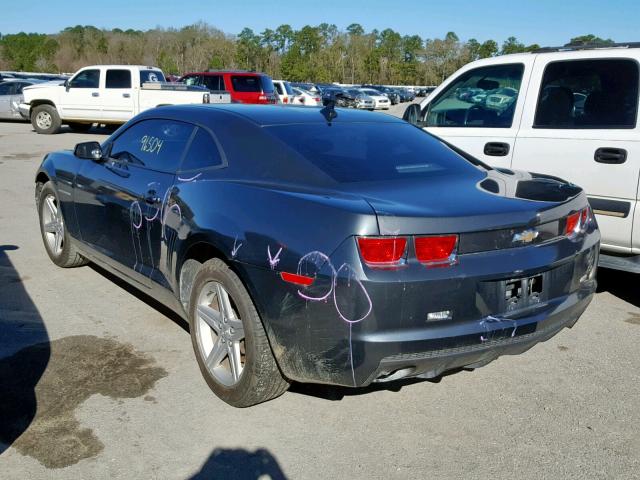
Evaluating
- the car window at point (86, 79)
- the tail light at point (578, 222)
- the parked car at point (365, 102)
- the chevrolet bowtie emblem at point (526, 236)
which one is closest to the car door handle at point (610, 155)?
the tail light at point (578, 222)

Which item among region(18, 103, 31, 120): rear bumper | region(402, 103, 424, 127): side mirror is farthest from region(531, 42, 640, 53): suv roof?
region(18, 103, 31, 120): rear bumper

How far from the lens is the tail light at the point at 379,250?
289 cm

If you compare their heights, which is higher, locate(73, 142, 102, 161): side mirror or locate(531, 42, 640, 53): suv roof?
locate(531, 42, 640, 53): suv roof

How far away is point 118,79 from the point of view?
62.1 ft

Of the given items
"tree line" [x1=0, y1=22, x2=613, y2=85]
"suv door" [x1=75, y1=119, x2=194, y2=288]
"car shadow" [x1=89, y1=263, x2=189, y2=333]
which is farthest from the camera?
"tree line" [x1=0, y1=22, x2=613, y2=85]

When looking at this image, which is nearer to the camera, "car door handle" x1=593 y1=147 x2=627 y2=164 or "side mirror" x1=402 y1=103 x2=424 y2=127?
"car door handle" x1=593 y1=147 x2=627 y2=164

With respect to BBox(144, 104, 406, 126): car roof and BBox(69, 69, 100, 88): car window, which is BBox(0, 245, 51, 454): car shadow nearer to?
BBox(144, 104, 406, 126): car roof

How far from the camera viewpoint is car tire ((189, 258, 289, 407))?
333 centimetres

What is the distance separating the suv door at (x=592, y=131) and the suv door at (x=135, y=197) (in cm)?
294

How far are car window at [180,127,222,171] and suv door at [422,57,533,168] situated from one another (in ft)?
9.15

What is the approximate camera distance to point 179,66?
114750 mm

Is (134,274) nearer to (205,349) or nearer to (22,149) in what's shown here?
(205,349)

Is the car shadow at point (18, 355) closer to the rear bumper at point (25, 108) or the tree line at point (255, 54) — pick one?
the rear bumper at point (25, 108)

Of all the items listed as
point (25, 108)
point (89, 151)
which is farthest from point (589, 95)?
point (25, 108)
